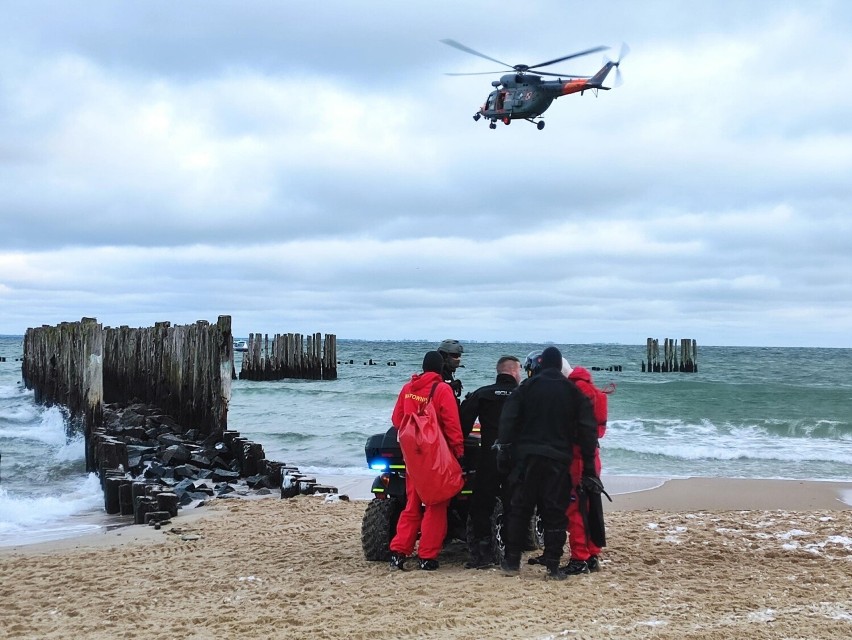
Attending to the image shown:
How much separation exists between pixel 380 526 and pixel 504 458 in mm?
1297

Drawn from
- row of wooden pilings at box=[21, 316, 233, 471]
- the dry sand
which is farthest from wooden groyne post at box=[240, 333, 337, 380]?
the dry sand

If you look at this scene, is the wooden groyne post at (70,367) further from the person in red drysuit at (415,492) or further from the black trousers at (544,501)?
the black trousers at (544,501)

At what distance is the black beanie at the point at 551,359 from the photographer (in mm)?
6266

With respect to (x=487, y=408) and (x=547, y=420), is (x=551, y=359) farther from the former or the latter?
(x=487, y=408)

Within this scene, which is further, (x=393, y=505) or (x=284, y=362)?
(x=284, y=362)

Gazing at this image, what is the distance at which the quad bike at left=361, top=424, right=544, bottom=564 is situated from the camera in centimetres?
658

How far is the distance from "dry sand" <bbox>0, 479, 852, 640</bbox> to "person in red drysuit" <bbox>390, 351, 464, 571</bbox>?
0.19 metres

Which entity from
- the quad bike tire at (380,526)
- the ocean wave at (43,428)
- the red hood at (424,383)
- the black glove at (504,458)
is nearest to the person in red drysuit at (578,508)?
the black glove at (504,458)

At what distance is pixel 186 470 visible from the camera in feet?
41.0

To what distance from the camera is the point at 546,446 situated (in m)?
6.07

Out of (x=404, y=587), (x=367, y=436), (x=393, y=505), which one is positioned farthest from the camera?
(x=367, y=436)

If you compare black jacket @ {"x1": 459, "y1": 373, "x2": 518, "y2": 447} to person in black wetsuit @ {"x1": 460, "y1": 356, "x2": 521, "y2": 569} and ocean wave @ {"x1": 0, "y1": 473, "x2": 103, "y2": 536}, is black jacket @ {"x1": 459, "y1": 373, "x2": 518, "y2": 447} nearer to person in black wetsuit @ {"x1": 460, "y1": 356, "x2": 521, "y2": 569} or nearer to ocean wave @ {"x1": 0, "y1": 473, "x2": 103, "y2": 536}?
person in black wetsuit @ {"x1": 460, "y1": 356, "x2": 521, "y2": 569}

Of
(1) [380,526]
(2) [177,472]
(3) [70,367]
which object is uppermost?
(3) [70,367]

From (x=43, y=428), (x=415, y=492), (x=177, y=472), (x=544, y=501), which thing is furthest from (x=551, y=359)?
(x=43, y=428)
